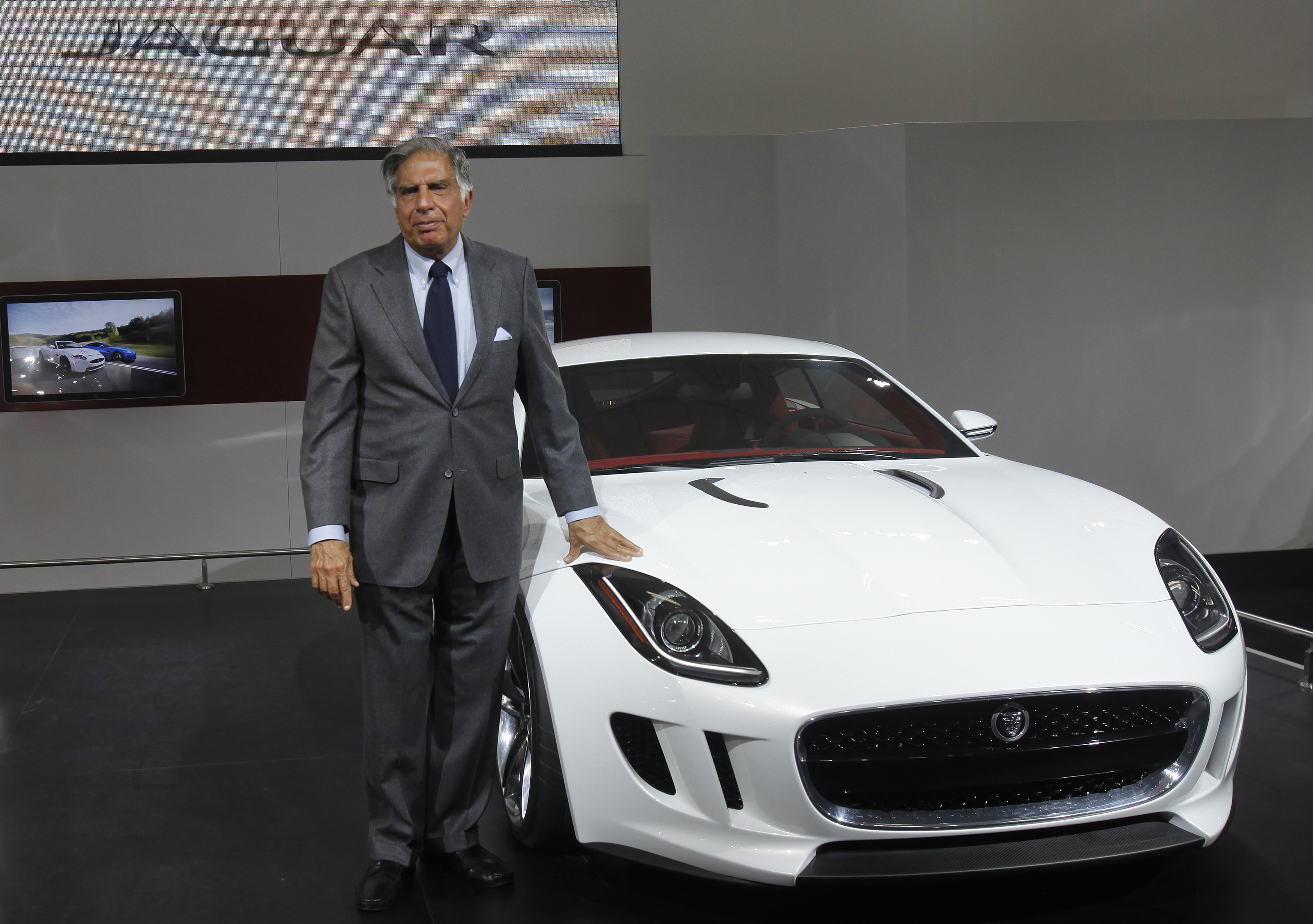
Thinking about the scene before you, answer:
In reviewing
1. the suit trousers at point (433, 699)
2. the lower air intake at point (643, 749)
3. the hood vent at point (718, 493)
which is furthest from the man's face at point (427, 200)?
the lower air intake at point (643, 749)

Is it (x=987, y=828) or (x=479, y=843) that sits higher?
(x=987, y=828)

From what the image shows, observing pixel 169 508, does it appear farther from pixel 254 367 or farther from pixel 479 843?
pixel 479 843

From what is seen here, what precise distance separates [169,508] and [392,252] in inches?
168

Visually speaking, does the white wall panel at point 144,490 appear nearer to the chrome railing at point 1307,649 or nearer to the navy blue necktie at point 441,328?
the navy blue necktie at point 441,328

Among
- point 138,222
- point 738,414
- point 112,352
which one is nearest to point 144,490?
point 112,352

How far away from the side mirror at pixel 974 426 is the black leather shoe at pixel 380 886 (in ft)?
6.44

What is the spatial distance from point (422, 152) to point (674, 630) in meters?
1.03

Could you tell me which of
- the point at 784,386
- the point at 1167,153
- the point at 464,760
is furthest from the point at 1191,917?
the point at 1167,153

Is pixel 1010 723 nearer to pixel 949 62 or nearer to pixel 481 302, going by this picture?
pixel 481 302

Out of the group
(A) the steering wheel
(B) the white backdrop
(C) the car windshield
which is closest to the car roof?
(C) the car windshield

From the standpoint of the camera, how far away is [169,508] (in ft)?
19.2

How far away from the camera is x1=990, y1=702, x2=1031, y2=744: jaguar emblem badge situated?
6.25ft

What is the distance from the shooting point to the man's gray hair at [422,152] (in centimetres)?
212

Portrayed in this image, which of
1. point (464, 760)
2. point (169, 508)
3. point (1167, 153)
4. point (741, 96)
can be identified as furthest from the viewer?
point (741, 96)
